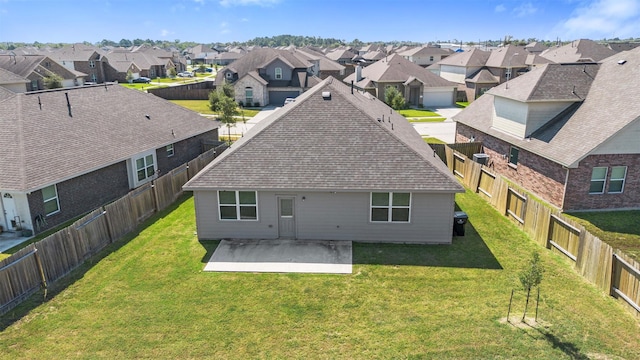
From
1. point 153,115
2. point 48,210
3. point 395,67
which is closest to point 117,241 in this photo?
point 48,210

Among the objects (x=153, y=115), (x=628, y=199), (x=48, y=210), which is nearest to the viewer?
(x=48, y=210)

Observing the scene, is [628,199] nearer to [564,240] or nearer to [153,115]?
[564,240]

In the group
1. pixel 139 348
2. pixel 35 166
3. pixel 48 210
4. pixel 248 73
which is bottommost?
pixel 139 348

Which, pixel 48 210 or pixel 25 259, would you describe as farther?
pixel 48 210

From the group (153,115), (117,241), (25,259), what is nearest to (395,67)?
(153,115)

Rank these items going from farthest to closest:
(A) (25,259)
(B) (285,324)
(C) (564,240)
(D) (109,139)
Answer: (D) (109,139) → (C) (564,240) → (A) (25,259) → (B) (285,324)

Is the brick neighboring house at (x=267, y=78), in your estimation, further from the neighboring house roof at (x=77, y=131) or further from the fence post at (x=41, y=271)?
the fence post at (x=41, y=271)

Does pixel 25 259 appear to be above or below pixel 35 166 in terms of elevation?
below

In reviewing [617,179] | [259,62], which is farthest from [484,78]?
[617,179]
